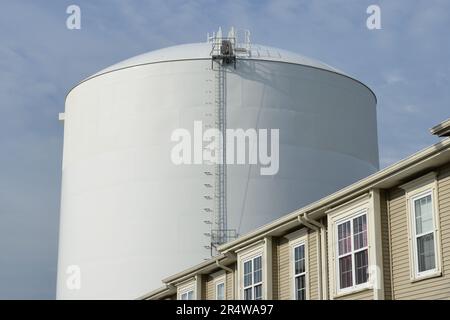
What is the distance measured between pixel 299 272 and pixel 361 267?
13.6 feet

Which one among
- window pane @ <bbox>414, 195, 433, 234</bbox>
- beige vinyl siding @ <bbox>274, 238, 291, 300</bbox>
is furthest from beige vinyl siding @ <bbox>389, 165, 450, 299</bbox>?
beige vinyl siding @ <bbox>274, 238, 291, 300</bbox>

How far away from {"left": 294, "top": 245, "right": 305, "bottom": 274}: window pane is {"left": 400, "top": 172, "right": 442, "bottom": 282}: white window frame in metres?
5.82

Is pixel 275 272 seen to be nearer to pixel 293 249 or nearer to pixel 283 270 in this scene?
pixel 283 270

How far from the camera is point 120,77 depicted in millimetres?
45750

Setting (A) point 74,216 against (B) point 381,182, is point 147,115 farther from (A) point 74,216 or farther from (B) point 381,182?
(B) point 381,182

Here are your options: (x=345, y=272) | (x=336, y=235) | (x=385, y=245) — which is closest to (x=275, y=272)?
(x=336, y=235)

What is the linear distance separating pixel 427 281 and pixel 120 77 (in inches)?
1077

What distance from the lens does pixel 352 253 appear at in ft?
80.0

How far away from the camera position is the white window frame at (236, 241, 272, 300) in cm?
2877

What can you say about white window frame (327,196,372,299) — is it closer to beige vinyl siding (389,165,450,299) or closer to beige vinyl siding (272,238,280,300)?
beige vinyl siding (389,165,450,299)

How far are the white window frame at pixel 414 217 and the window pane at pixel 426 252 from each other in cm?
9
